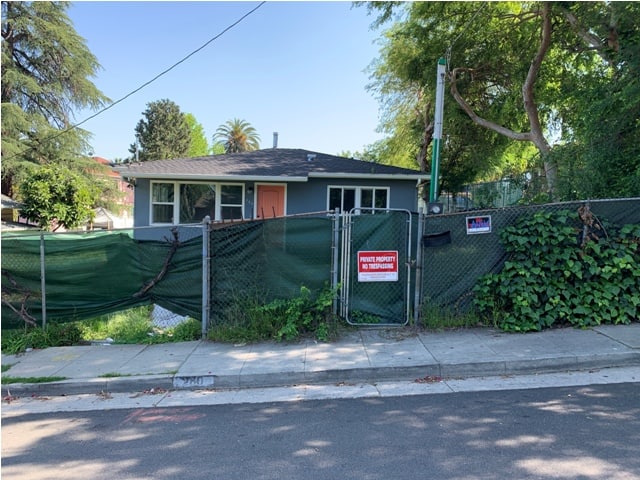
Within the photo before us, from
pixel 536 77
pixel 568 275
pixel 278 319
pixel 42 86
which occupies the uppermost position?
pixel 42 86

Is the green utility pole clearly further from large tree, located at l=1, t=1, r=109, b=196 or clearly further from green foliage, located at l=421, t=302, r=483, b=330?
large tree, located at l=1, t=1, r=109, b=196

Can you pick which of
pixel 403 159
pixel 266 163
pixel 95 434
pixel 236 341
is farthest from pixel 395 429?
pixel 403 159

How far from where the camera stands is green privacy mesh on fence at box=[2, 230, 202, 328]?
6.90 m

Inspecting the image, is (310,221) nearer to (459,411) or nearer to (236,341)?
(236,341)

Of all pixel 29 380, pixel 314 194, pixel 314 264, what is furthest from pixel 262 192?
pixel 29 380

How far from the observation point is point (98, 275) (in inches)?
274

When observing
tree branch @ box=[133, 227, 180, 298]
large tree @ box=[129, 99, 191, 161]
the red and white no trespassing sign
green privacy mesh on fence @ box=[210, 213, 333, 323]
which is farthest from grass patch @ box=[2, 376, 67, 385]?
large tree @ box=[129, 99, 191, 161]

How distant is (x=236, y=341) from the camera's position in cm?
633

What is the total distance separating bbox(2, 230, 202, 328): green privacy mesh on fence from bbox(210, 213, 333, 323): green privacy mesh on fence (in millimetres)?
450

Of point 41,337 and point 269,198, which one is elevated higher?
point 269,198

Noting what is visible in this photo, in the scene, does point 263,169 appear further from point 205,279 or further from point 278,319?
point 278,319

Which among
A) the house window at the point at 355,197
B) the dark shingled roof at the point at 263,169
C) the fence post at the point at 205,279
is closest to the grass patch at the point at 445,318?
the fence post at the point at 205,279

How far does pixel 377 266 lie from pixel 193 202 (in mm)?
10211

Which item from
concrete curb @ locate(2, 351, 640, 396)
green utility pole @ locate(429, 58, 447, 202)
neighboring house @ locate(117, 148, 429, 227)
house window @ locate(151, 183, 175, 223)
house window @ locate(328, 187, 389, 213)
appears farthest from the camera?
house window @ locate(328, 187, 389, 213)
